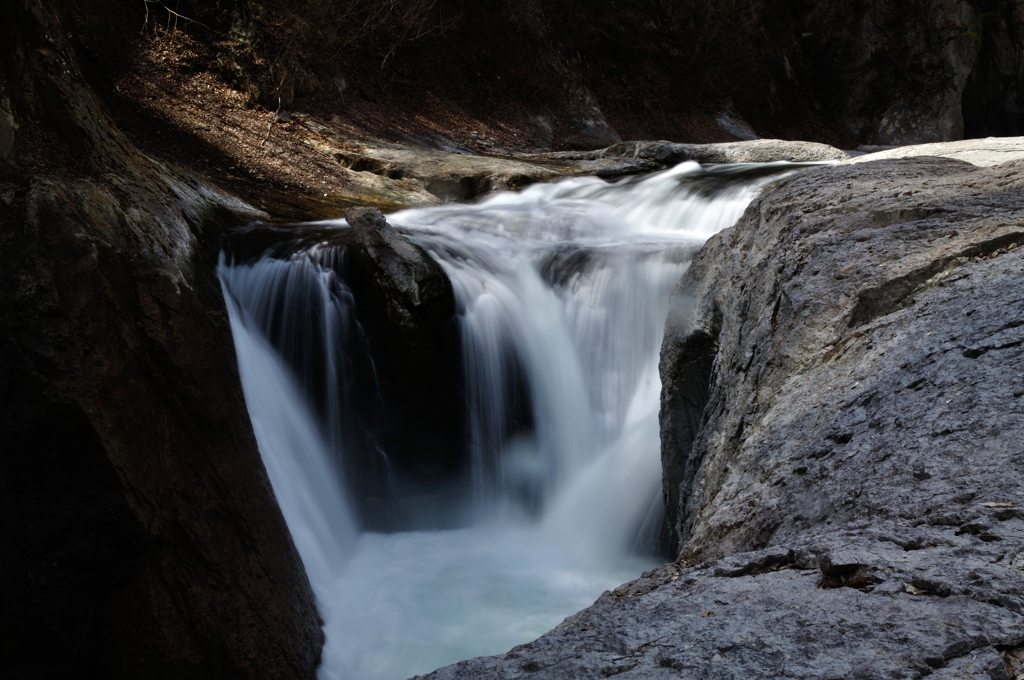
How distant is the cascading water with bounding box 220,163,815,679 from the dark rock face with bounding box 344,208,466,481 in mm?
117

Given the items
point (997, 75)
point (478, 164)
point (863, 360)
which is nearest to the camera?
point (863, 360)

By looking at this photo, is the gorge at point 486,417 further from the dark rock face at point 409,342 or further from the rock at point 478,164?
the rock at point 478,164

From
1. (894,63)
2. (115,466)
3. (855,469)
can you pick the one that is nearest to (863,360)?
(855,469)

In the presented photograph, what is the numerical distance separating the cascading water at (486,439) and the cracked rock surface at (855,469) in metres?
1.50

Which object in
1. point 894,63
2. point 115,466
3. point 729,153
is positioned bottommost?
point 115,466

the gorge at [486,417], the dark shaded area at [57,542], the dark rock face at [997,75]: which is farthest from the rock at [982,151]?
the dark rock face at [997,75]

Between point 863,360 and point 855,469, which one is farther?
point 863,360

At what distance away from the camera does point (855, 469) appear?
6.43 feet

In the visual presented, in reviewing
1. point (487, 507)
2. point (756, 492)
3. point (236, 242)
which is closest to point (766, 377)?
point (756, 492)

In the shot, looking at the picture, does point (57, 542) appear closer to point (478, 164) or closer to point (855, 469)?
point (855, 469)

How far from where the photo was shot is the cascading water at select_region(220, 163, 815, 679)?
441 cm

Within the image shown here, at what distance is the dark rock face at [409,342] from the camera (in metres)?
5.62

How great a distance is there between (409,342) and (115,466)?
2752 millimetres

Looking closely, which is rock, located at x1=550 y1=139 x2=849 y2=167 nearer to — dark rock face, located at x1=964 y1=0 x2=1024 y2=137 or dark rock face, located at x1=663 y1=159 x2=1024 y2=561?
dark rock face, located at x1=663 y1=159 x2=1024 y2=561
